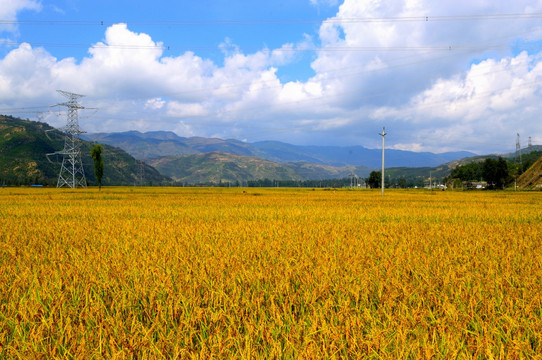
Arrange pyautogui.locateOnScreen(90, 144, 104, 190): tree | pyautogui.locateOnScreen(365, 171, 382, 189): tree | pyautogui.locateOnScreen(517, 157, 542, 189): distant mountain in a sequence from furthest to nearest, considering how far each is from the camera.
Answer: pyautogui.locateOnScreen(365, 171, 382, 189): tree < pyautogui.locateOnScreen(517, 157, 542, 189): distant mountain < pyautogui.locateOnScreen(90, 144, 104, 190): tree

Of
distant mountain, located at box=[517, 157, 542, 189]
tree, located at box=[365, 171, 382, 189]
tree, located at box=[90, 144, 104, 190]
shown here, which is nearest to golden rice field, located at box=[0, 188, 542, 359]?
tree, located at box=[90, 144, 104, 190]

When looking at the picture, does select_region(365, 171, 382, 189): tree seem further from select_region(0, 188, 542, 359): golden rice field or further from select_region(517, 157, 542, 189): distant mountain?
select_region(0, 188, 542, 359): golden rice field

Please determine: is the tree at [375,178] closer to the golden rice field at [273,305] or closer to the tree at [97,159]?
the tree at [97,159]

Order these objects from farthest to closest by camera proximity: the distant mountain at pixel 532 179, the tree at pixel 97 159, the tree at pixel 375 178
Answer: the tree at pixel 375 178 < the distant mountain at pixel 532 179 < the tree at pixel 97 159

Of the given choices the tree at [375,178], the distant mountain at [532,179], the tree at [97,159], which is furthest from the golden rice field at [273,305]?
the tree at [375,178]

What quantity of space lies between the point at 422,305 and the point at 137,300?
399 centimetres

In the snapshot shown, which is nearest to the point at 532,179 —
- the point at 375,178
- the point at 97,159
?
the point at 375,178

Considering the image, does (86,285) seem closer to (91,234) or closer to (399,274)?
(399,274)

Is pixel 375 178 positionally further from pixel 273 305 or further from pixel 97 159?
pixel 273 305

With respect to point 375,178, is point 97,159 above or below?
above

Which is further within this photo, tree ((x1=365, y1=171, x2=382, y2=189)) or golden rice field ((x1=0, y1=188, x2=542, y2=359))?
tree ((x1=365, y1=171, x2=382, y2=189))

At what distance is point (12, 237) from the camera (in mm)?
10391

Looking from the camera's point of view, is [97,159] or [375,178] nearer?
[97,159]

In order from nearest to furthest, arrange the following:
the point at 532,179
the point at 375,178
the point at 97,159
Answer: the point at 97,159
the point at 532,179
the point at 375,178
